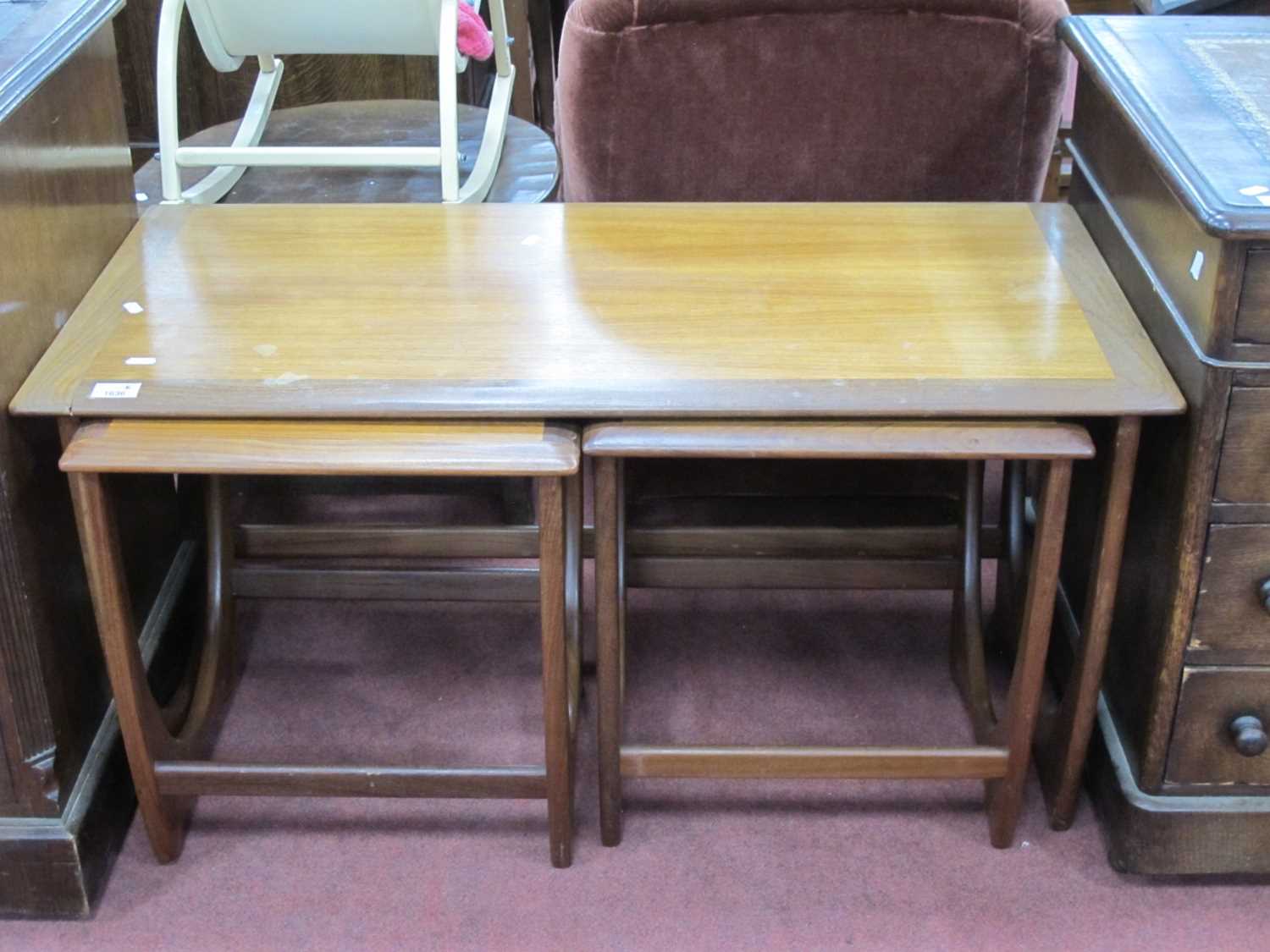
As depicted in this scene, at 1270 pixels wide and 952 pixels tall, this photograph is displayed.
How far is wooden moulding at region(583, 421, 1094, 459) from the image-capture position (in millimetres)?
1413

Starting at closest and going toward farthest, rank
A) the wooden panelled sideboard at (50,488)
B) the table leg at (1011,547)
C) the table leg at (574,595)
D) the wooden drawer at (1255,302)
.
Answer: the wooden drawer at (1255,302) → the wooden panelled sideboard at (50,488) → the table leg at (574,595) → the table leg at (1011,547)

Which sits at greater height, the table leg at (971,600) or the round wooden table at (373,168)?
the round wooden table at (373,168)

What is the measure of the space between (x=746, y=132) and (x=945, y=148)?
27 centimetres

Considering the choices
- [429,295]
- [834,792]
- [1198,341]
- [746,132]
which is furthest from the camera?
[746,132]

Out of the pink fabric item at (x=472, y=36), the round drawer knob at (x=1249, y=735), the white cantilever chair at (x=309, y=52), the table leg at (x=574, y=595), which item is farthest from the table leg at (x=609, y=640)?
the pink fabric item at (x=472, y=36)

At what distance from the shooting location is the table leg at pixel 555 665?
4.84 feet

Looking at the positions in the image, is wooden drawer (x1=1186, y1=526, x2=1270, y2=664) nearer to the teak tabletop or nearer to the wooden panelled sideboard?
the teak tabletop

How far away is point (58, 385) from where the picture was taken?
4.75 feet

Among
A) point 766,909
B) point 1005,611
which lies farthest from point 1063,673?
point 766,909

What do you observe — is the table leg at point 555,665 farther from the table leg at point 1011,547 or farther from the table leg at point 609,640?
the table leg at point 1011,547

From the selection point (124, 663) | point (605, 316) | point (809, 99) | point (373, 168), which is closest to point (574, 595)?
point (605, 316)

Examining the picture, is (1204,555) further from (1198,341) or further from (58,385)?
(58,385)

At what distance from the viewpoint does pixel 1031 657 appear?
5.26 ft

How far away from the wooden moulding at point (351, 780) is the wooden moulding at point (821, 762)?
126mm
